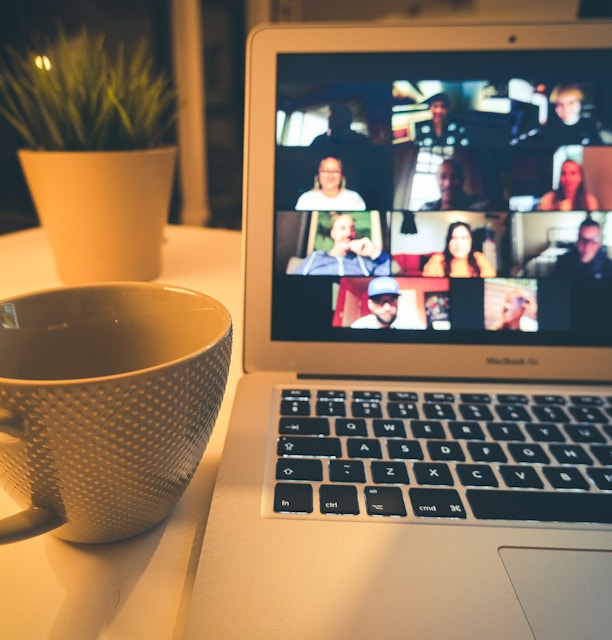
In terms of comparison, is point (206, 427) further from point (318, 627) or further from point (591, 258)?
point (591, 258)

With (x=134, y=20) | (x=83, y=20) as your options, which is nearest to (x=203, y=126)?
(x=134, y=20)

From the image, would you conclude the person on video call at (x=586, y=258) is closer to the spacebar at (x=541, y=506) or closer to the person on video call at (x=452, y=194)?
the person on video call at (x=452, y=194)

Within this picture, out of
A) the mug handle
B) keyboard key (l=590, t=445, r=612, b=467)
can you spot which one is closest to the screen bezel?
keyboard key (l=590, t=445, r=612, b=467)

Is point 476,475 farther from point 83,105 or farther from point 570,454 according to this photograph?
point 83,105

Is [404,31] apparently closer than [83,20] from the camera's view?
Yes

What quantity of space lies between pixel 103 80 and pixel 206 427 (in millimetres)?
415

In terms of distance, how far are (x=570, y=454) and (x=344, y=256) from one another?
0.22 meters

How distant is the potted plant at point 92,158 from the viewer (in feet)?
1.71

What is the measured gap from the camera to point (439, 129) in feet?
1.42

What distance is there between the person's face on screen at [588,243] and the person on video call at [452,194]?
3.3 inches

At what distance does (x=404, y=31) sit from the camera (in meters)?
0.43

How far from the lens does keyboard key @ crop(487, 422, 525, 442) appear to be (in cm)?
34

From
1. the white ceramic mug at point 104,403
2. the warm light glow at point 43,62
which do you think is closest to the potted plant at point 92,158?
the warm light glow at point 43,62

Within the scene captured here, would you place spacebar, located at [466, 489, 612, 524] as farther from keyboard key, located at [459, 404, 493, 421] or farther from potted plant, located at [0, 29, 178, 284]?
potted plant, located at [0, 29, 178, 284]
